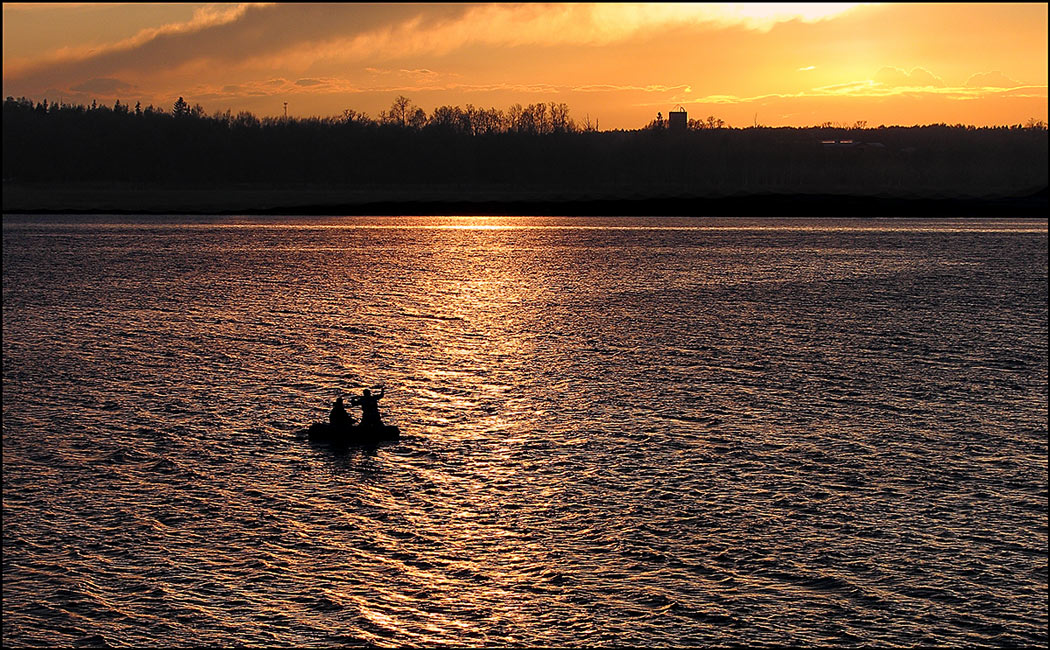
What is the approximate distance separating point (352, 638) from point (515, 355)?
3222 centimetres

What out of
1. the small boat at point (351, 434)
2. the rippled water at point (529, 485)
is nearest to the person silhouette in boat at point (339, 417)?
the small boat at point (351, 434)

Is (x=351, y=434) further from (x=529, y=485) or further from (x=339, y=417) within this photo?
(x=529, y=485)

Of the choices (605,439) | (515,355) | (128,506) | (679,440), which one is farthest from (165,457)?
(515,355)

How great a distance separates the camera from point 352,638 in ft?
56.3

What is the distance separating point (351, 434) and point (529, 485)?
6.22 meters

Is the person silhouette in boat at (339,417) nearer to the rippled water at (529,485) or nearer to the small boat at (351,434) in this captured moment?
the small boat at (351,434)

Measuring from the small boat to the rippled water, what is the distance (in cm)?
56

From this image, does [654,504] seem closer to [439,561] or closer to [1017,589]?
[439,561]

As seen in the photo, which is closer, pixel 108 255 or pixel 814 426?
pixel 814 426

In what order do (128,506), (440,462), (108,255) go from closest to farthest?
1. (128,506)
2. (440,462)
3. (108,255)

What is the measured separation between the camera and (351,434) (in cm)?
2938

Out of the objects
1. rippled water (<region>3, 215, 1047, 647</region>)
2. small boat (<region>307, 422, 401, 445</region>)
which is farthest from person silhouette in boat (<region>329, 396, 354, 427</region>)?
rippled water (<region>3, 215, 1047, 647</region>)

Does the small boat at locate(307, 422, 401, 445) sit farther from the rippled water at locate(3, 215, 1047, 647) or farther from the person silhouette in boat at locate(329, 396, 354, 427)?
the rippled water at locate(3, 215, 1047, 647)

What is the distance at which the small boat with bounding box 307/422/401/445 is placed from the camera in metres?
29.4
